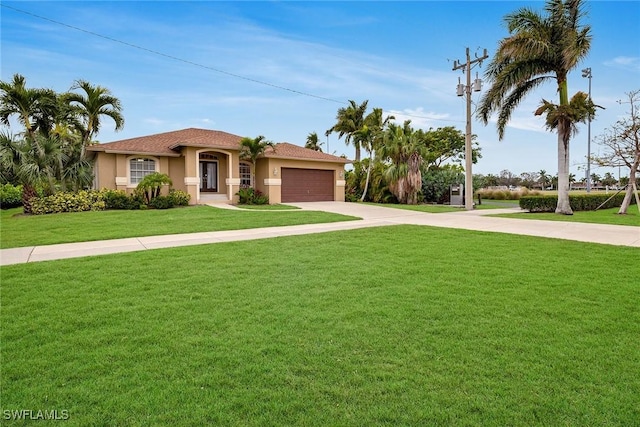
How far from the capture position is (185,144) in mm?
19500

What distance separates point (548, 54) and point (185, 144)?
57.7 ft

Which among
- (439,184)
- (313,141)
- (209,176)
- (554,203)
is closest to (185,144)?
(209,176)

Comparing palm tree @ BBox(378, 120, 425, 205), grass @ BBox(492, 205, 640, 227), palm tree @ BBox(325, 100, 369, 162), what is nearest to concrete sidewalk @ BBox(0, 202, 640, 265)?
grass @ BBox(492, 205, 640, 227)

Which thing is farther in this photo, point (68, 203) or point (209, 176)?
point (209, 176)

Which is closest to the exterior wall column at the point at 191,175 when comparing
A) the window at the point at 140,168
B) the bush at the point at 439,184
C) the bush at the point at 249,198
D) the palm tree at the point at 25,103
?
the window at the point at 140,168

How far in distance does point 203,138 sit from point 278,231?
1265 cm

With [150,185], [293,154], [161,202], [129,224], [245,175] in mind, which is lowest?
[129,224]

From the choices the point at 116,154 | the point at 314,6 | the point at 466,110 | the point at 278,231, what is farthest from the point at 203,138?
Result: the point at 466,110

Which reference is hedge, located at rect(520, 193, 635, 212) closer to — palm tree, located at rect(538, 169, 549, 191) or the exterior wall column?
the exterior wall column

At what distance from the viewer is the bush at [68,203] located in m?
16.0

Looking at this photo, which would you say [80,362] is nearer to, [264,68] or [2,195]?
[264,68]

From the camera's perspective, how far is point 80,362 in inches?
124

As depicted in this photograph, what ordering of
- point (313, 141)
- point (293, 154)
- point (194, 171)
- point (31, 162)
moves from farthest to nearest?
point (313, 141) → point (293, 154) → point (194, 171) → point (31, 162)

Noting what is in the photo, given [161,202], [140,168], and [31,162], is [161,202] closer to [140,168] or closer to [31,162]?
[140,168]
